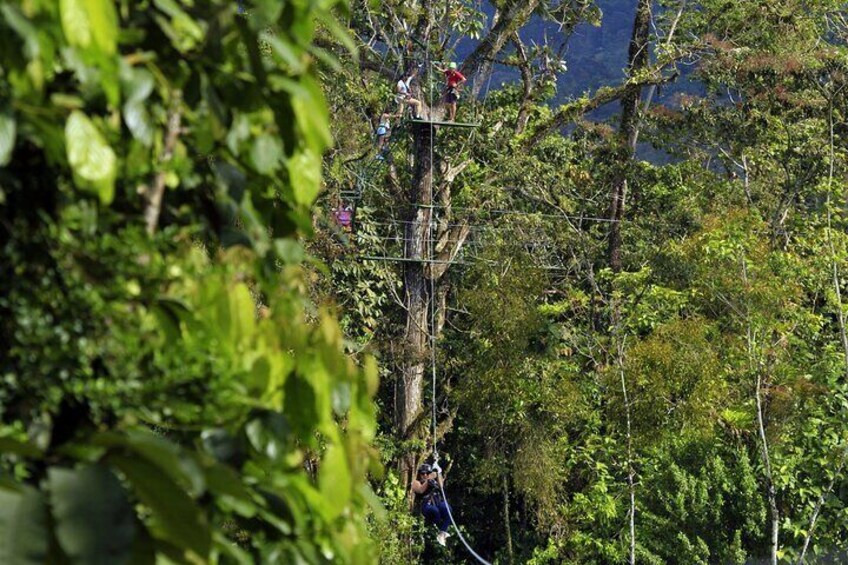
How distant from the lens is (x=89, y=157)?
4.05 feet

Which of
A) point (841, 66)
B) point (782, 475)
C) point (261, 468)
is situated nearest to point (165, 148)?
point (261, 468)

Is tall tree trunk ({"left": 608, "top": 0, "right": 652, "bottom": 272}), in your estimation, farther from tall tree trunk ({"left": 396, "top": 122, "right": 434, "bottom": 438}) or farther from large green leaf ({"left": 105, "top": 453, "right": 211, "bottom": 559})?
large green leaf ({"left": 105, "top": 453, "right": 211, "bottom": 559})

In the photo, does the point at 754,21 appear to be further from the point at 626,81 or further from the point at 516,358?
the point at 516,358

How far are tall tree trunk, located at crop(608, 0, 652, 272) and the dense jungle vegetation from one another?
62 mm

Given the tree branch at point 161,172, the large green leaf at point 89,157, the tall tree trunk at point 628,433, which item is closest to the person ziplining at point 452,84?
the tall tree trunk at point 628,433

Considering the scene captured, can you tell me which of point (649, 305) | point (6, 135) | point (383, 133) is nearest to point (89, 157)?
point (6, 135)

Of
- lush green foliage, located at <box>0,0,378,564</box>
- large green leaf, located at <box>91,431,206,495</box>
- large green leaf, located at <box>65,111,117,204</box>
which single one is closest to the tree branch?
lush green foliage, located at <box>0,0,378,564</box>

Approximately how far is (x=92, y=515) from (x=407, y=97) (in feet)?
47.0

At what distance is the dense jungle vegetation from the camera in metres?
1.24

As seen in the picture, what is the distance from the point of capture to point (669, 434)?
41.7 feet

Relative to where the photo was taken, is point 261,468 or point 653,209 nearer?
point 261,468

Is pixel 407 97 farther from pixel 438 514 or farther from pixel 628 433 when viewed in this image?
pixel 628 433

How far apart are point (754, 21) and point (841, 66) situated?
4280mm

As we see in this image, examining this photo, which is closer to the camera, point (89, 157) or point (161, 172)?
point (89, 157)
